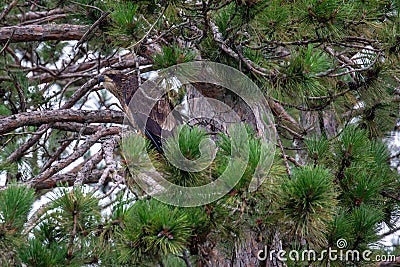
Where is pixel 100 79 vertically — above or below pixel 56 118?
above

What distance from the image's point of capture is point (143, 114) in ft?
14.2

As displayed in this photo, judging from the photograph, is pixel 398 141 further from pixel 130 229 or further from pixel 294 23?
pixel 130 229

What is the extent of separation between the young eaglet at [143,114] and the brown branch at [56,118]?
0.14m

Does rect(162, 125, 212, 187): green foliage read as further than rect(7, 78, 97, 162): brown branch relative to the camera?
No

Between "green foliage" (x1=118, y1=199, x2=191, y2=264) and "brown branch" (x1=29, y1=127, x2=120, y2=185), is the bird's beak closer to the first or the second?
"brown branch" (x1=29, y1=127, x2=120, y2=185)

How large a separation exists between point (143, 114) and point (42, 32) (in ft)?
3.27

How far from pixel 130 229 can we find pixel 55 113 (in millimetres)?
1909

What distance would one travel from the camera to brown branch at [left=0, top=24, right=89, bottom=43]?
438 cm

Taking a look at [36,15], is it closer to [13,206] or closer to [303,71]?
[303,71]

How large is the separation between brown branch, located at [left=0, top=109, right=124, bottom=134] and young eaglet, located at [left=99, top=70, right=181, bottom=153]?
5.4 inches

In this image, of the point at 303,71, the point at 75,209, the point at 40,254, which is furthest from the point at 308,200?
the point at 40,254

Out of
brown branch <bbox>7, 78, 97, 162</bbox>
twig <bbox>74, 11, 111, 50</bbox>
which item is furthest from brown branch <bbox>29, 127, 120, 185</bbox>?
twig <bbox>74, 11, 111, 50</bbox>

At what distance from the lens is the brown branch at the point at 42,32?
438cm

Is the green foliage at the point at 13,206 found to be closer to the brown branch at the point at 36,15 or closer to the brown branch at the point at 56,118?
the brown branch at the point at 56,118
